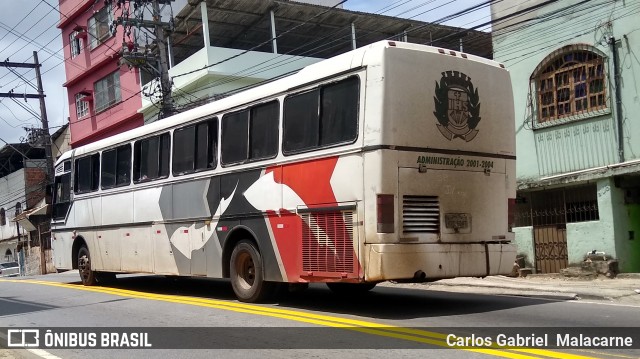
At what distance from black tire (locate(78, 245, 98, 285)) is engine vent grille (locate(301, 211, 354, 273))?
7811 mm

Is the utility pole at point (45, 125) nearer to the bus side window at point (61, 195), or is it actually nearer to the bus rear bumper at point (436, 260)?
the bus side window at point (61, 195)

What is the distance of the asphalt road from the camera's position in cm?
636

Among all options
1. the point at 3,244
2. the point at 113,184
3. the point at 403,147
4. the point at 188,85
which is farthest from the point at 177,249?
the point at 3,244

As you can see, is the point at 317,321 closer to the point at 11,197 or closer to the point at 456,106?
→ the point at 456,106

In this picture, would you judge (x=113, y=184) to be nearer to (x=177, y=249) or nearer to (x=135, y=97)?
(x=177, y=249)

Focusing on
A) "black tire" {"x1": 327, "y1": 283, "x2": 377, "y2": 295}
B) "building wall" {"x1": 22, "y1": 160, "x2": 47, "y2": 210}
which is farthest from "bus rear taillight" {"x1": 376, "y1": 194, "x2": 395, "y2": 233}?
"building wall" {"x1": 22, "y1": 160, "x2": 47, "y2": 210}

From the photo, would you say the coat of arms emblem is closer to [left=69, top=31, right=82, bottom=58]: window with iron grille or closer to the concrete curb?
the concrete curb

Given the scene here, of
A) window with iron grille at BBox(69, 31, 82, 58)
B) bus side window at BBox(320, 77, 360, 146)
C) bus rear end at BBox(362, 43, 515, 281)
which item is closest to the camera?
bus rear end at BBox(362, 43, 515, 281)

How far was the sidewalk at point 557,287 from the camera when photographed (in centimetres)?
1040

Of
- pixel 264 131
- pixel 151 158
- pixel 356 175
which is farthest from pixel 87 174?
pixel 356 175

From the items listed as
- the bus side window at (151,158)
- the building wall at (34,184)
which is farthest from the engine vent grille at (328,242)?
the building wall at (34,184)

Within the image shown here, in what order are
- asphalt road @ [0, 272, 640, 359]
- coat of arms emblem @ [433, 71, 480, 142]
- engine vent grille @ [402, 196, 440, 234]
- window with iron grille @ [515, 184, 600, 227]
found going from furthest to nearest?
window with iron grille @ [515, 184, 600, 227], coat of arms emblem @ [433, 71, 480, 142], engine vent grille @ [402, 196, 440, 234], asphalt road @ [0, 272, 640, 359]

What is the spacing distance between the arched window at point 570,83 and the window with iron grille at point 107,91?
2131 cm

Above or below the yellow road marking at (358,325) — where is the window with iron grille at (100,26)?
above
